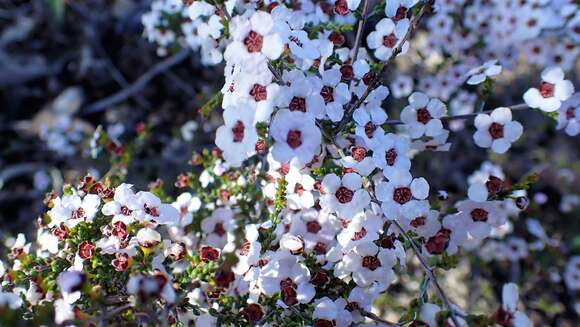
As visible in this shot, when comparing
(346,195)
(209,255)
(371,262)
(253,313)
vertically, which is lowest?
(371,262)

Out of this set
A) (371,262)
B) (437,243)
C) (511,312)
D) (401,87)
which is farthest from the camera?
(401,87)

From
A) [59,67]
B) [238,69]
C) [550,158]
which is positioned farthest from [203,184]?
[550,158]

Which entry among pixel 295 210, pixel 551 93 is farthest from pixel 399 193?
pixel 551 93

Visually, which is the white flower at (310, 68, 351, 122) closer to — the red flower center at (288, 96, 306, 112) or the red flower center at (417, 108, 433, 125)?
the red flower center at (288, 96, 306, 112)

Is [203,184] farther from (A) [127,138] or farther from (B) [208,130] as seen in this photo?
(A) [127,138]

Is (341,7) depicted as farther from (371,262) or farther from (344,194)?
(371,262)

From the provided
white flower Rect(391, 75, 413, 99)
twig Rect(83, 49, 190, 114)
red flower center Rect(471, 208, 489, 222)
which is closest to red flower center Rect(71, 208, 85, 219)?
red flower center Rect(471, 208, 489, 222)

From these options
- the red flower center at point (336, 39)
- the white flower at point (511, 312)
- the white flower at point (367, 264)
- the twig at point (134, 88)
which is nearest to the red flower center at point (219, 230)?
Answer: the white flower at point (367, 264)

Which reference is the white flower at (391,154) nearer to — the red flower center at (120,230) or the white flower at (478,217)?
the white flower at (478,217)
